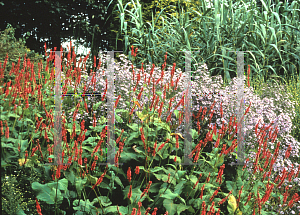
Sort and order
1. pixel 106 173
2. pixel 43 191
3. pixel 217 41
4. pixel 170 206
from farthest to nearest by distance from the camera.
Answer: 1. pixel 217 41
2. pixel 106 173
3. pixel 170 206
4. pixel 43 191

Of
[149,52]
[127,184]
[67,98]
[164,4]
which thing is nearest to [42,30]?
[149,52]

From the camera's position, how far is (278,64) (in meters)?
5.73

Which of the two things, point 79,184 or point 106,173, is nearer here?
point 79,184

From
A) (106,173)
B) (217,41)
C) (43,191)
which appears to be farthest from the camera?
(217,41)

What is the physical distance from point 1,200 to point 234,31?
4.77 m

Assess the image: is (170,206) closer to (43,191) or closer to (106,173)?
(106,173)

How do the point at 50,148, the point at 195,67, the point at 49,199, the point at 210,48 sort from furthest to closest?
the point at 210,48 → the point at 195,67 → the point at 50,148 → the point at 49,199

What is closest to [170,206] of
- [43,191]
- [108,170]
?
[108,170]

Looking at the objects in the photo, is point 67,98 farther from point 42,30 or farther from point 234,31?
point 42,30

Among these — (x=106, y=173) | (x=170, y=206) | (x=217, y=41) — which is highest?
(x=217, y=41)

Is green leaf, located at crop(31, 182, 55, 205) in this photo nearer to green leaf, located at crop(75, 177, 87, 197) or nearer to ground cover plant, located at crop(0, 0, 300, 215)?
ground cover plant, located at crop(0, 0, 300, 215)

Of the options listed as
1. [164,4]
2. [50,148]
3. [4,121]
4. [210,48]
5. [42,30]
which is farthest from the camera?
[164,4]

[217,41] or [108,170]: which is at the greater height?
[217,41]

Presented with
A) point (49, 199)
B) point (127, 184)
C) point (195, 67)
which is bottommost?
point (127, 184)
